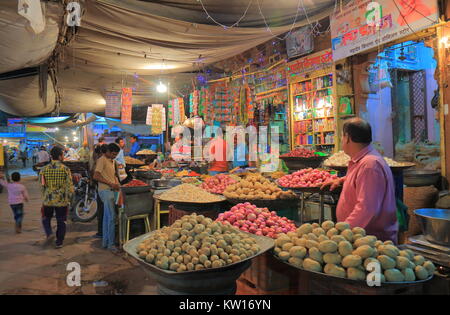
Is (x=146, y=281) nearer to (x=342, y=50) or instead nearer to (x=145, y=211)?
(x=145, y=211)

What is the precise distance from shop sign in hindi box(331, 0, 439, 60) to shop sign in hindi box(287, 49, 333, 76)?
96 centimetres

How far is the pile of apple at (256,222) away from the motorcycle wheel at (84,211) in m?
5.71

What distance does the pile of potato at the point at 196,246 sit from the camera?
1.73 m

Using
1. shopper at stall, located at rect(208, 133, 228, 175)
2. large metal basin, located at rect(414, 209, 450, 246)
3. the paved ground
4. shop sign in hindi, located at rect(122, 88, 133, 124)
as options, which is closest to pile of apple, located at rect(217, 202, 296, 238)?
large metal basin, located at rect(414, 209, 450, 246)

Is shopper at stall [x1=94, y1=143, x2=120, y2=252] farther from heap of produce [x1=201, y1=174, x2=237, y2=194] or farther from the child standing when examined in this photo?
the child standing

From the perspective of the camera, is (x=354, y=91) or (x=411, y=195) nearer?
(x=411, y=195)

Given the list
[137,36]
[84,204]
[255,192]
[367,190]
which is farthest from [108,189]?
[367,190]

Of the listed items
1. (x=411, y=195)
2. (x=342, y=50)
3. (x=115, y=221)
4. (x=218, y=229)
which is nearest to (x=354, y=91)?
(x=342, y=50)

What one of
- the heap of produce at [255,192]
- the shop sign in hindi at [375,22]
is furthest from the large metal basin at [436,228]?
the shop sign in hindi at [375,22]

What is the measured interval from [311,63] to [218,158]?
130 inches

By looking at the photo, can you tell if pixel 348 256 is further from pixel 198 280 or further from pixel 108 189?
pixel 108 189

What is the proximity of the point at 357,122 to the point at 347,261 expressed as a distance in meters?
1.23

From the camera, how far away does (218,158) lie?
739 centimetres

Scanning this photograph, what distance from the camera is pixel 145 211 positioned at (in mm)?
5336
